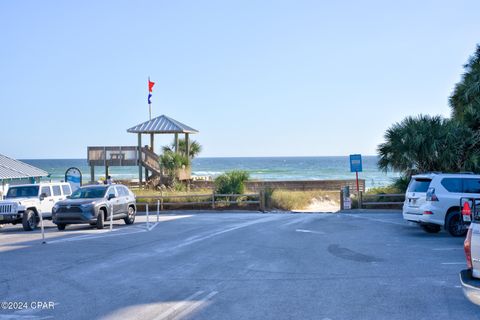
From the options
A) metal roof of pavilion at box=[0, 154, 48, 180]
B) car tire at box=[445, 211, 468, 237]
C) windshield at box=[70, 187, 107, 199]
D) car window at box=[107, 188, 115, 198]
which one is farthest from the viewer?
metal roof of pavilion at box=[0, 154, 48, 180]

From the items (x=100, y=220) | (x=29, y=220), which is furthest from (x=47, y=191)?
(x=100, y=220)

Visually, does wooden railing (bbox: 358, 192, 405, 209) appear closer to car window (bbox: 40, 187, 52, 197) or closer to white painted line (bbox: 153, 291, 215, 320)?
car window (bbox: 40, 187, 52, 197)

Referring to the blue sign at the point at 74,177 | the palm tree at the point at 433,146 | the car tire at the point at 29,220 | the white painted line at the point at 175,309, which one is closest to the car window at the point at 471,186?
the palm tree at the point at 433,146

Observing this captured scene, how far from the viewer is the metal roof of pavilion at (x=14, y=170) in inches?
1187

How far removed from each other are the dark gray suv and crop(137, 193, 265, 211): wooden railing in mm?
7344

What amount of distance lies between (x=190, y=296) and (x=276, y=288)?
150 centimetres

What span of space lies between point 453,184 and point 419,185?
97cm

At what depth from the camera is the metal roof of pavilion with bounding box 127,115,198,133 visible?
1651 inches

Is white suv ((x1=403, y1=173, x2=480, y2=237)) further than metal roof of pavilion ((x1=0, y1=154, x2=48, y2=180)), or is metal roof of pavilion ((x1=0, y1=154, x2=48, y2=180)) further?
metal roof of pavilion ((x1=0, y1=154, x2=48, y2=180))

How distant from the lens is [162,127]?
4238 cm

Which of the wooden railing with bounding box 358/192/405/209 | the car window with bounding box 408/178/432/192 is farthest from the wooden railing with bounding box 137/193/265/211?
the car window with bounding box 408/178/432/192

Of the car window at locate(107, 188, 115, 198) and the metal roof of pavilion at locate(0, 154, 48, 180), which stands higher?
the metal roof of pavilion at locate(0, 154, 48, 180)

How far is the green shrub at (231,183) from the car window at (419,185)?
15.3m

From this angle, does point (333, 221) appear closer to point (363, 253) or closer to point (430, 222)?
point (430, 222)
